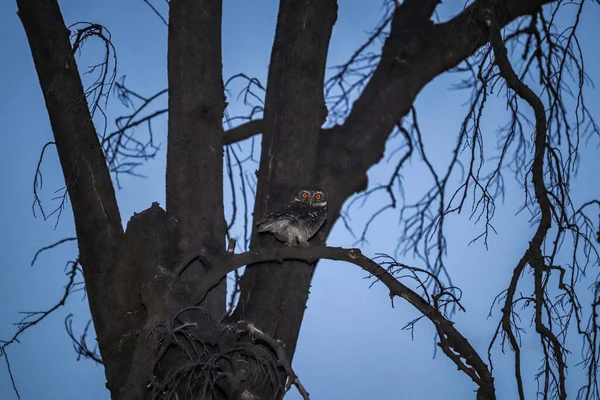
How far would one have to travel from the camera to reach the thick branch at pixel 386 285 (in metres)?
2.51

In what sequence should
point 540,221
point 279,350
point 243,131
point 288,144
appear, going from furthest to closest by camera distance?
point 243,131
point 288,144
point 540,221
point 279,350

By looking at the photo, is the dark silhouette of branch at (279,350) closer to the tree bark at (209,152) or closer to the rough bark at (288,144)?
the tree bark at (209,152)

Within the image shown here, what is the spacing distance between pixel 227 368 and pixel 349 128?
4.56 ft

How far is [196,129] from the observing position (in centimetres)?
301

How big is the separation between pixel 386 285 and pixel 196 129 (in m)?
1.12

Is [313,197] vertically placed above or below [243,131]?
below

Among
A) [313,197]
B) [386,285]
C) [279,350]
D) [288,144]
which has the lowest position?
[279,350]

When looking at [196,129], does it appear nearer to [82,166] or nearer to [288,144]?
[288,144]

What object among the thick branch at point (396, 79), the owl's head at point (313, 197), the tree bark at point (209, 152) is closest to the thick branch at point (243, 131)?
the tree bark at point (209, 152)

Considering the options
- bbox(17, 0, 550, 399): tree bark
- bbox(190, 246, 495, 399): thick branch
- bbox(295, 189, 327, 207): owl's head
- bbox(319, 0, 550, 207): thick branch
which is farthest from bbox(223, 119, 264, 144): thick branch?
bbox(190, 246, 495, 399): thick branch

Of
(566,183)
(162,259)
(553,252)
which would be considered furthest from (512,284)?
(162,259)

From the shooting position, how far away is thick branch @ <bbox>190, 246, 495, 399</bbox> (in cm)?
251

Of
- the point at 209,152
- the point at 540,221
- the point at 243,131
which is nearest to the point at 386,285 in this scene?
the point at 540,221

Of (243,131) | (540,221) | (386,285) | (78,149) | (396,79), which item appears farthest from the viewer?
A: (243,131)
